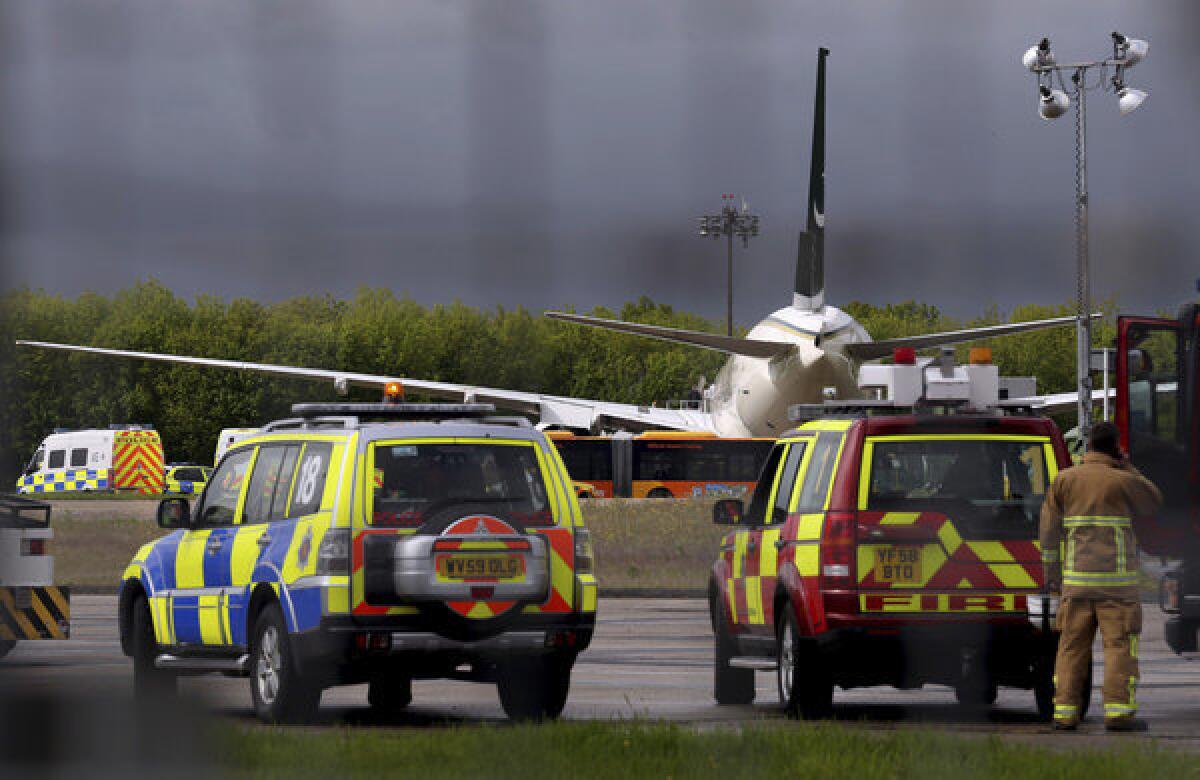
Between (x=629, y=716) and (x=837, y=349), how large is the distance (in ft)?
119

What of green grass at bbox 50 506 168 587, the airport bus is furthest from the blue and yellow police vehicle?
green grass at bbox 50 506 168 587

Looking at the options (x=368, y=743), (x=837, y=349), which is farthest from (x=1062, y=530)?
(x=837, y=349)

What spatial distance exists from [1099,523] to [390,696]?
439 cm

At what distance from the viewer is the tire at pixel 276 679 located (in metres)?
11.4

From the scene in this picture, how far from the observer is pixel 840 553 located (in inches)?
467

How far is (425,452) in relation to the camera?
1180 cm

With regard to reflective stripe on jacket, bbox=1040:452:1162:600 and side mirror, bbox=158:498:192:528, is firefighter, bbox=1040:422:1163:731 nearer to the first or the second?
reflective stripe on jacket, bbox=1040:452:1162:600

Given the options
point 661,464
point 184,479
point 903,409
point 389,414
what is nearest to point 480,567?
point 389,414

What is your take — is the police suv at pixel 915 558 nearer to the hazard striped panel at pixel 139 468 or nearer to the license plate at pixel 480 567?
the license plate at pixel 480 567

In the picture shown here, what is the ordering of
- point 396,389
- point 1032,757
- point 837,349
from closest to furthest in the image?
point 1032,757, point 396,389, point 837,349

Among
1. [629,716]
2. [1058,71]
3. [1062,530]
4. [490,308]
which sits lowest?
[629,716]

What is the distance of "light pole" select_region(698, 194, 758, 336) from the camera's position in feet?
19.5

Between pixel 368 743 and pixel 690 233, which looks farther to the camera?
pixel 368 743

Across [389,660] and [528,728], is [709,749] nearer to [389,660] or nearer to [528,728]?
[528,728]
